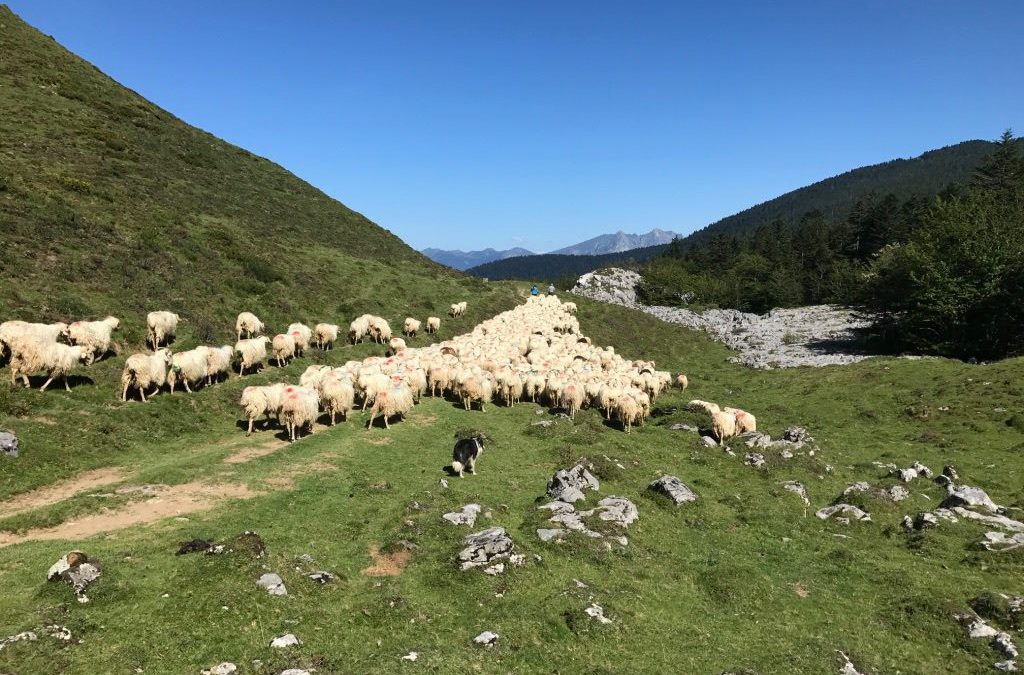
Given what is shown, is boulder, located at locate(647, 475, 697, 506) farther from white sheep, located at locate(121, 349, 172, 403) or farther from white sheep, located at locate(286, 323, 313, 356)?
white sheep, located at locate(286, 323, 313, 356)

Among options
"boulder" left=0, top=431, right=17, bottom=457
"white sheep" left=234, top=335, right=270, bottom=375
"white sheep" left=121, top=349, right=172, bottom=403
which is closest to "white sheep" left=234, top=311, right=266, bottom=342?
"white sheep" left=234, top=335, right=270, bottom=375

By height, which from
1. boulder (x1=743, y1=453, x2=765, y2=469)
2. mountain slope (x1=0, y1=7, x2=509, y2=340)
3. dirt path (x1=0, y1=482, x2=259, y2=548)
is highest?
mountain slope (x1=0, y1=7, x2=509, y2=340)

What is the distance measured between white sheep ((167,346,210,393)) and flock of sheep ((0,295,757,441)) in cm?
4

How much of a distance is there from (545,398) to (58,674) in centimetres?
2215

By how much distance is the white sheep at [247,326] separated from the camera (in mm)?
28422

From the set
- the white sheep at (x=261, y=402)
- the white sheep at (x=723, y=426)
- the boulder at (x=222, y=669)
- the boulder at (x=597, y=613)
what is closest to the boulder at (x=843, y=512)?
the white sheep at (x=723, y=426)

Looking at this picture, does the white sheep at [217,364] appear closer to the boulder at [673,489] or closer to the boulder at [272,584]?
the boulder at [272,584]

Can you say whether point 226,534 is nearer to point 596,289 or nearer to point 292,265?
point 292,265

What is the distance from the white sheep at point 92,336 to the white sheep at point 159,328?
174 centimetres

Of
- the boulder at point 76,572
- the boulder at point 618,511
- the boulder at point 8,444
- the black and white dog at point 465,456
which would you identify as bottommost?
the boulder at point 618,511

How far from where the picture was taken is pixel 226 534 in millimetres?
11789

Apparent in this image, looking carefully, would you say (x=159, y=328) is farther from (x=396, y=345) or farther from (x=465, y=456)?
(x=465, y=456)

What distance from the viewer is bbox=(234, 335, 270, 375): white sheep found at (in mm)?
24500

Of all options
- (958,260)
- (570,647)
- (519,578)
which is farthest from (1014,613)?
(958,260)
